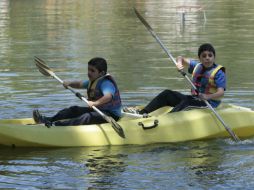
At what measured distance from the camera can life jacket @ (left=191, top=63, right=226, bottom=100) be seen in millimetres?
8430

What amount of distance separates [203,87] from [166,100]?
50 centimetres

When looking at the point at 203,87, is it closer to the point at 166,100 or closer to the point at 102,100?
the point at 166,100

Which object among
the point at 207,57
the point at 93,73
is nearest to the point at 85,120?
the point at 93,73

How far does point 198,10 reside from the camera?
103ft

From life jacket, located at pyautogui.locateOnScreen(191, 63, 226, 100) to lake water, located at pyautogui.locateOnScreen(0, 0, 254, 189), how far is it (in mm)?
687

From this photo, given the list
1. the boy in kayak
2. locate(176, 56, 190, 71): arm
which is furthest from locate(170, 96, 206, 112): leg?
the boy in kayak

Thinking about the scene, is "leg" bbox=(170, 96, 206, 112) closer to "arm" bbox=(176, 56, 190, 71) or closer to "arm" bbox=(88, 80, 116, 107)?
"arm" bbox=(176, 56, 190, 71)

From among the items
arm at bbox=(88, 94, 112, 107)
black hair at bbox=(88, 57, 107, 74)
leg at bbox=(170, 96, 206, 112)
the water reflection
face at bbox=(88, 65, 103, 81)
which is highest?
black hair at bbox=(88, 57, 107, 74)

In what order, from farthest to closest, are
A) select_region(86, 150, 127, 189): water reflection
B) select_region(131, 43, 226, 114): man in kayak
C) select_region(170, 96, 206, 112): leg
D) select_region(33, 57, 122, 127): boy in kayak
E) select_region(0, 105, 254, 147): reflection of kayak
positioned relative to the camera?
select_region(170, 96, 206, 112): leg
select_region(131, 43, 226, 114): man in kayak
select_region(33, 57, 122, 127): boy in kayak
select_region(0, 105, 254, 147): reflection of kayak
select_region(86, 150, 127, 189): water reflection

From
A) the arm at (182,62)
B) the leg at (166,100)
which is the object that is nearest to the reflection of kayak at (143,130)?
the leg at (166,100)

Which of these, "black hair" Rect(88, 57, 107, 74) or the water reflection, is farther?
"black hair" Rect(88, 57, 107, 74)

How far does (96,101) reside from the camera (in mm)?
7934

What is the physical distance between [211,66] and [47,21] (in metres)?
20.2

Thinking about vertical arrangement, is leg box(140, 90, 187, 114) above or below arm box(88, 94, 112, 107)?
below
